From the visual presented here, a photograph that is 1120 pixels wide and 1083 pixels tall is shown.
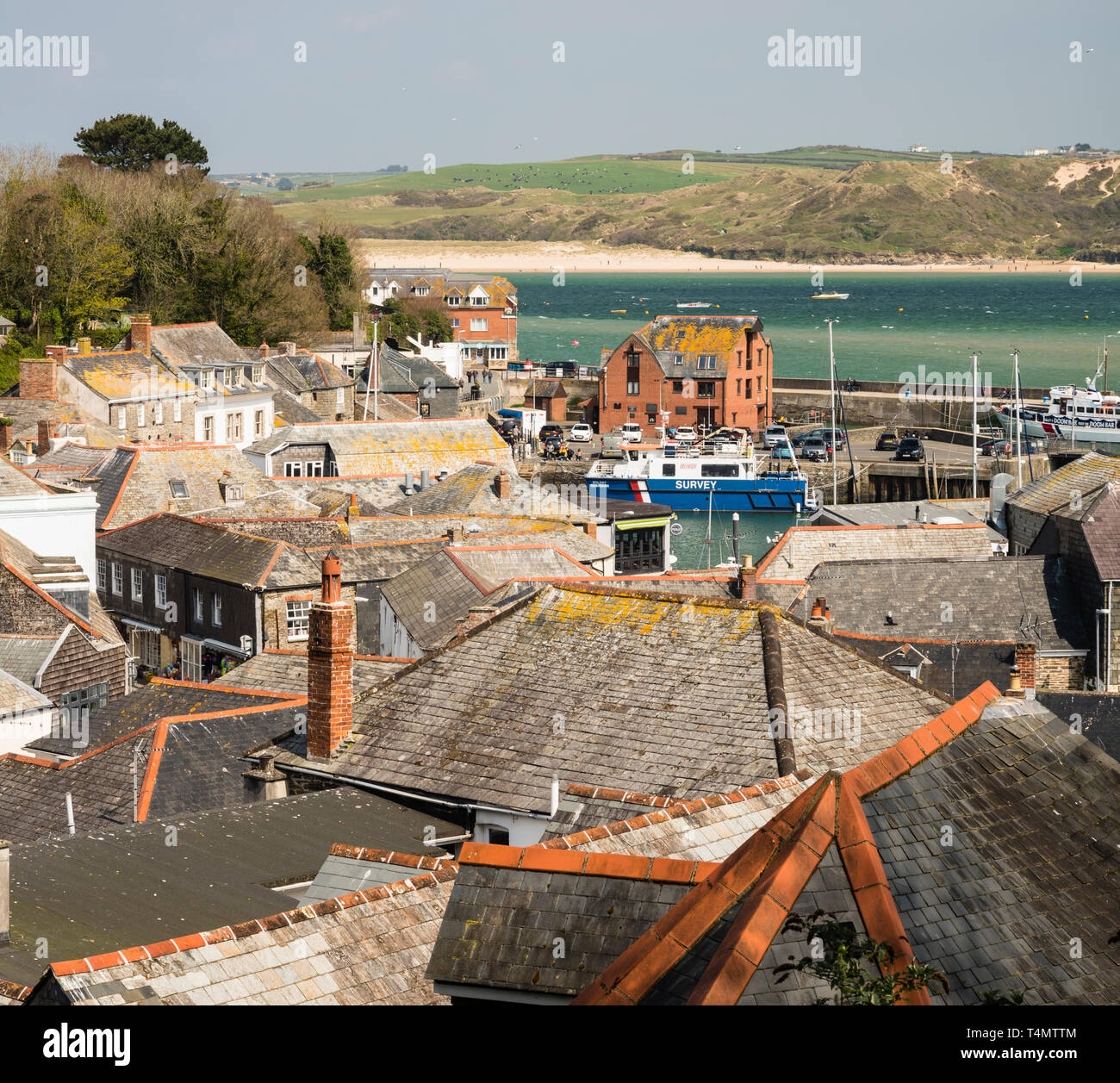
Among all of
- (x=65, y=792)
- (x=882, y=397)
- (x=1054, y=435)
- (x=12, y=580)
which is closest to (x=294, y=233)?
(x=882, y=397)

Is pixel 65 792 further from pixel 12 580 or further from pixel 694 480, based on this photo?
pixel 694 480

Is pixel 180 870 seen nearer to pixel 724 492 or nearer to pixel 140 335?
pixel 140 335

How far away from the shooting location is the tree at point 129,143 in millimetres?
109938

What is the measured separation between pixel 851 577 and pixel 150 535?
65.8ft

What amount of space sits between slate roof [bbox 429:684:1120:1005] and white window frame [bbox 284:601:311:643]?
28.3 meters

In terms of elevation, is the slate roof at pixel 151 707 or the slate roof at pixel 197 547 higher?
the slate roof at pixel 197 547

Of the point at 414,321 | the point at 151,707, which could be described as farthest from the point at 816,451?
the point at 151,707

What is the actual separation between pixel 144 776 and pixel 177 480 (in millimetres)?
29226

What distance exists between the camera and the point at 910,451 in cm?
9131

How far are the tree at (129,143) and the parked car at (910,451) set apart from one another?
5576 centimetres

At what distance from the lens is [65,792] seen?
22.2 m

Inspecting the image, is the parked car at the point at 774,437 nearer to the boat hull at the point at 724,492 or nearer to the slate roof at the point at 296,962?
the boat hull at the point at 724,492

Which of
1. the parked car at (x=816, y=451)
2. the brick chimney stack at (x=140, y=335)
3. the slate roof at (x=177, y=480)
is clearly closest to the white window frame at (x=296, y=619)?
the slate roof at (x=177, y=480)

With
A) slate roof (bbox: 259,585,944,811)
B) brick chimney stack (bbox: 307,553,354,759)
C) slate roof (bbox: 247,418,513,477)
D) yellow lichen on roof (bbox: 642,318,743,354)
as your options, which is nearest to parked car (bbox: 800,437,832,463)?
yellow lichen on roof (bbox: 642,318,743,354)
